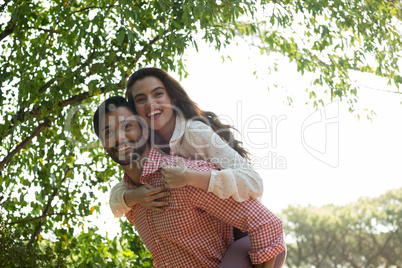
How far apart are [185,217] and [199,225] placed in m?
0.06

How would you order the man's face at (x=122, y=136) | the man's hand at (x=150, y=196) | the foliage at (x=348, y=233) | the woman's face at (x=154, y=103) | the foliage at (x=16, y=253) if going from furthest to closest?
the foliage at (x=348, y=233)
the foliage at (x=16, y=253)
the woman's face at (x=154, y=103)
the man's face at (x=122, y=136)
the man's hand at (x=150, y=196)

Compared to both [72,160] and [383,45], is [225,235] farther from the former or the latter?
[383,45]

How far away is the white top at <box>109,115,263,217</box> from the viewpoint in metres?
1.44

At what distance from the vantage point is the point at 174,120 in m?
1.85

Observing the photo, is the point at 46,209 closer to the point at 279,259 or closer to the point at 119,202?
the point at 119,202

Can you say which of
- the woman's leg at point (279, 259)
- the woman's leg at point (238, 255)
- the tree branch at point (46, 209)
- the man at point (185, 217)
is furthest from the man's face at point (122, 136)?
the tree branch at point (46, 209)

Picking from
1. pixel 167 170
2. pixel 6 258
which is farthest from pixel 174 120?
pixel 6 258

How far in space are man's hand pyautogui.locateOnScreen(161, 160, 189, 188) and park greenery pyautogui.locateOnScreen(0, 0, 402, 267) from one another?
4.74 feet

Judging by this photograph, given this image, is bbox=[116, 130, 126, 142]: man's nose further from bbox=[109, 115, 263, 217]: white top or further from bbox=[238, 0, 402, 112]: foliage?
bbox=[238, 0, 402, 112]: foliage

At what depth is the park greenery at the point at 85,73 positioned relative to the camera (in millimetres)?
3152

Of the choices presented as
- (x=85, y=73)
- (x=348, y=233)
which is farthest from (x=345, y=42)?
(x=348, y=233)

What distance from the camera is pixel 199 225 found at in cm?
151

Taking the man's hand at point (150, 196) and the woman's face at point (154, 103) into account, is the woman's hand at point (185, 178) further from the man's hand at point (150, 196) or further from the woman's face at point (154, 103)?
the woman's face at point (154, 103)

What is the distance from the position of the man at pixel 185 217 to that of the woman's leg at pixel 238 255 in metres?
0.03
